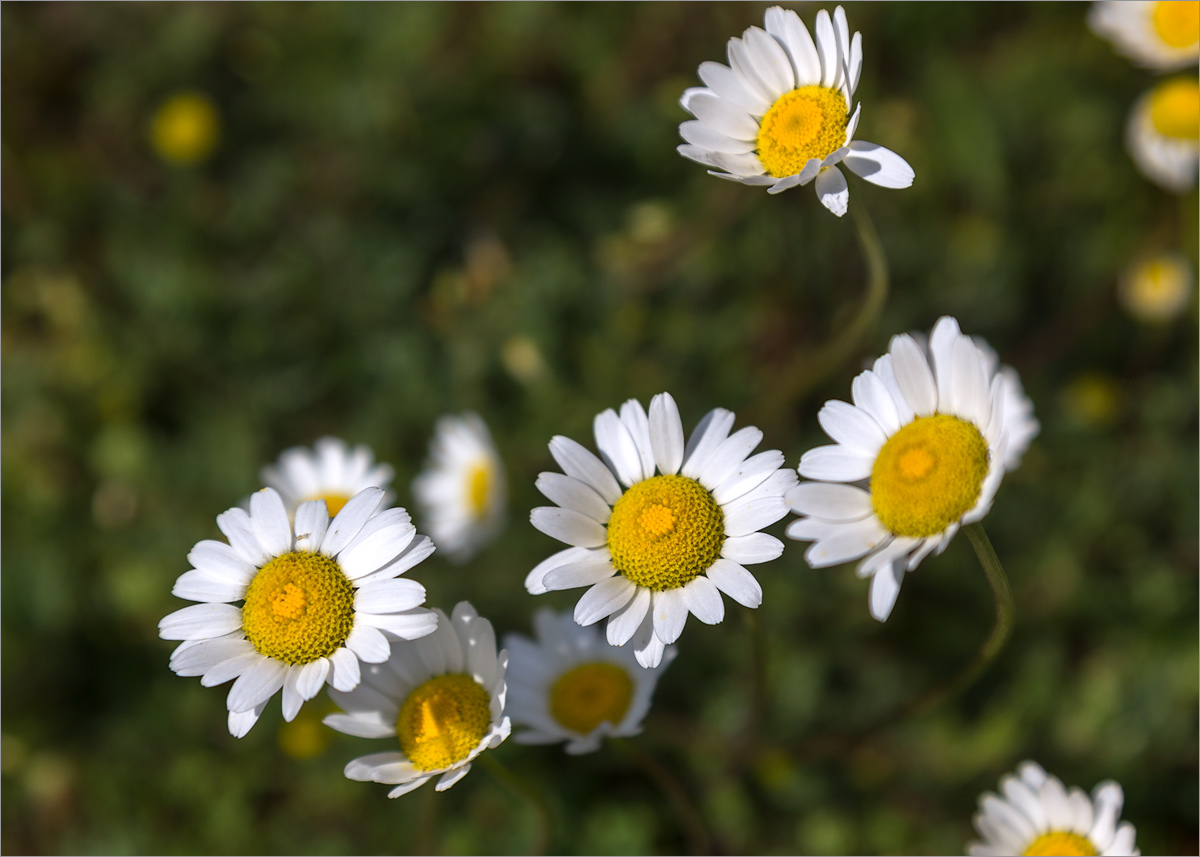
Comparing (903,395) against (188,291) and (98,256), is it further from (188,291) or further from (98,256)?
(98,256)

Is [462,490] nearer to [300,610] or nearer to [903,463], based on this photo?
[300,610]

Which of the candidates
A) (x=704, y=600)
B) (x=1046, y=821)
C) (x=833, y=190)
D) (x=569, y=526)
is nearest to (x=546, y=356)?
(x=569, y=526)

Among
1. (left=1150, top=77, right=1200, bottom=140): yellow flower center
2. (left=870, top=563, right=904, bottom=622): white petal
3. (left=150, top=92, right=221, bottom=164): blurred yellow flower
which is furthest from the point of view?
(left=150, top=92, right=221, bottom=164): blurred yellow flower

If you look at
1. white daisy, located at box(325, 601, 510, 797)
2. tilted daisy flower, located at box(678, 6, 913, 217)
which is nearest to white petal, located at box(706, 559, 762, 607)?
white daisy, located at box(325, 601, 510, 797)

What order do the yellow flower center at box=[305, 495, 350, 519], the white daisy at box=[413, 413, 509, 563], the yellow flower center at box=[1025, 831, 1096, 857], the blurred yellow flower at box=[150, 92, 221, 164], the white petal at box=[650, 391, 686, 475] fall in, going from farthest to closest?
the blurred yellow flower at box=[150, 92, 221, 164] < the white daisy at box=[413, 413, 509, 563] < the yellow flower center at box=[305, 495, 350, 519] < the yellow flower center at box=[1025, 831, 1096, 857] < the white petal at box=[650, 391, 686, 475]

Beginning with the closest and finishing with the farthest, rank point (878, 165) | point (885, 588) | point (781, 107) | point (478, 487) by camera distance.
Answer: point (885, 588)
point (878, 165)
point (781, 107)
point (478, 487)

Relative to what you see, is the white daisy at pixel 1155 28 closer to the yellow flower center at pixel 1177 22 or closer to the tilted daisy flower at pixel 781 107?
the yellow flower center at pixel 1177 22

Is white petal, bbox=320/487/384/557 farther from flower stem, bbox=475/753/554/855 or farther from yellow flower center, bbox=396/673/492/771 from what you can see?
flower stem, bbox=475/753/554/855
